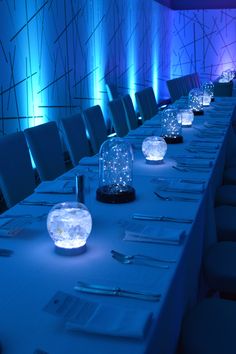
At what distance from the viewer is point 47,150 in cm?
300

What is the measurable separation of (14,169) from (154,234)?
47.8 inches

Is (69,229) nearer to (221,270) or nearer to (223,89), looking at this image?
(221,270)

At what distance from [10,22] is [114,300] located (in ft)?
11.9

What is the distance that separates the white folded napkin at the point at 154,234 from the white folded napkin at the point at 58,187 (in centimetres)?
54

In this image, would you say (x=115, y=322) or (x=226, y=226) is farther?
(x=226, y=226)

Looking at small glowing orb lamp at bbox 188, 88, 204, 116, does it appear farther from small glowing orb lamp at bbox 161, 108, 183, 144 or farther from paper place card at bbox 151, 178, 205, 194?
paper place card at bbox 151, 178, 205, 194

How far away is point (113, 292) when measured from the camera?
3.96 ft

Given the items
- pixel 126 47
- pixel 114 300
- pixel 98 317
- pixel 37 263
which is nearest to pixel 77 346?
pixel 98 317

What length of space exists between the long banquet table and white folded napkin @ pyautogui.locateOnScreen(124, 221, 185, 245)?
19 mm

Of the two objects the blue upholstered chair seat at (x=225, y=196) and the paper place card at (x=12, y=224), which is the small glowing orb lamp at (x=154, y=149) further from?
the paper place card at (x=12, y=224)

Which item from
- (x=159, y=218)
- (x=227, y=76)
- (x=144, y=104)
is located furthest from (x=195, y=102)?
(x=227, y=76)

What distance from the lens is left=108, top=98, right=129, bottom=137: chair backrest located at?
437 cm

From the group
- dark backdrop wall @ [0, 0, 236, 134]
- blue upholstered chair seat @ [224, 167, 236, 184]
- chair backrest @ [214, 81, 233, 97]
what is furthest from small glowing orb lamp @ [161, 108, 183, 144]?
chair backrest @ [214, 81, 233, 97]

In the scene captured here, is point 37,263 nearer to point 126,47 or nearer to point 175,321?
point 175,321
